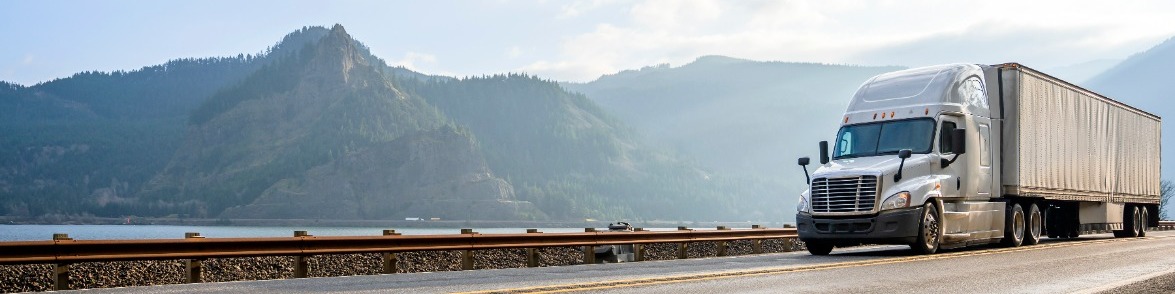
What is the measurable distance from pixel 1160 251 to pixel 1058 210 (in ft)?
17.1

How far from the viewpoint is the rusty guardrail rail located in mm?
13000

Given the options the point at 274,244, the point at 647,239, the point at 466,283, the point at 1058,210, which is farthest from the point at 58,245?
the point at 1058,210

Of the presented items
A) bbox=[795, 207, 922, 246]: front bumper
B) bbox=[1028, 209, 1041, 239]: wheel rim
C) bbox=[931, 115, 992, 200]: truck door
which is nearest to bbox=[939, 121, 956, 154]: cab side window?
bbox=[931, 115, 992, 200]: truck door

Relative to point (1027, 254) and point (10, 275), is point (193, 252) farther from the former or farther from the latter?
point (1027, 254)

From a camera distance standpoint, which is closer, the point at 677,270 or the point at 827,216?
the point at 677,270

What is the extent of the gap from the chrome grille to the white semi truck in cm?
2

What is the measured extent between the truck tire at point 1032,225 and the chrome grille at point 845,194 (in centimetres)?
630

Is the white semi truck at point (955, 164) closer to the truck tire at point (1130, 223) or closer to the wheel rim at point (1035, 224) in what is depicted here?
the wheel rim at point (1035, 224)

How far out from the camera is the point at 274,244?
15461mm

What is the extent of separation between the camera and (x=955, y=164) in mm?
21047

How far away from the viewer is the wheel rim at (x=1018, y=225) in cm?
2341

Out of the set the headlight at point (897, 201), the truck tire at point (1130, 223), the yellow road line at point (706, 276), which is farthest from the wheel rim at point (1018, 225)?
the truck tire at point (1130, 223)

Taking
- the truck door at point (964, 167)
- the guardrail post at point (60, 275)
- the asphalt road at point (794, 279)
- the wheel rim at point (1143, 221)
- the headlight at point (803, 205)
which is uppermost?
the truck door at point (964, 167)

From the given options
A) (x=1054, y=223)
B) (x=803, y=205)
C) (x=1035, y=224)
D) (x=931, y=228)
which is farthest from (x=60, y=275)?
(x=1054, y=223)
